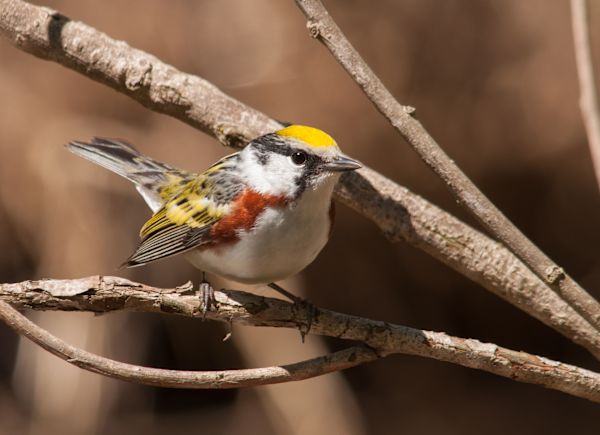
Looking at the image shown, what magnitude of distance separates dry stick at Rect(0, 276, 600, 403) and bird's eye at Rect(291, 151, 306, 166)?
0.50m

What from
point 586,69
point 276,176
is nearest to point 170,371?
point 276,176

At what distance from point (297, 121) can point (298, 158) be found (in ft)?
7.21

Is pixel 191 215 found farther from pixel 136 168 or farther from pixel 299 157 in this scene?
pixel 136 168

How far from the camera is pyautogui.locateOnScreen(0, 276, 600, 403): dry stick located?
2197 millimetres

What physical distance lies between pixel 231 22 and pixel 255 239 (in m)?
2.67

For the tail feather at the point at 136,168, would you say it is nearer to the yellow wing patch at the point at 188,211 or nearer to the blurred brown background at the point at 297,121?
the yellow wing patch at the point at 188,211

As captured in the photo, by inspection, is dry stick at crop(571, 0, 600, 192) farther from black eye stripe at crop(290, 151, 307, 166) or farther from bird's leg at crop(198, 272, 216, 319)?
bird's leg at crop(198, 272, 216, 319)

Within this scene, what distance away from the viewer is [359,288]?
17.3 feet

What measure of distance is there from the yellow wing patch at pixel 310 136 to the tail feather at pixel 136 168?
0.90 meters

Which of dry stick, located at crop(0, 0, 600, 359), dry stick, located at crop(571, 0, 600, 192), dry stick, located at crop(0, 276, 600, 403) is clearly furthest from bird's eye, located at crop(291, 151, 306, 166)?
dry stick, located at crop(571, 0, 600, 192)

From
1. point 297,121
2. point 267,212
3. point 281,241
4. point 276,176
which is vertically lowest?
point 281,241

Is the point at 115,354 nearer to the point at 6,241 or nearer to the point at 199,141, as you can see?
the point at 6,241

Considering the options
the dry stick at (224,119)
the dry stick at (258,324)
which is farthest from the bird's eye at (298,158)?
the dry stick at (258,324)

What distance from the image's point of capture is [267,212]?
2773mm
